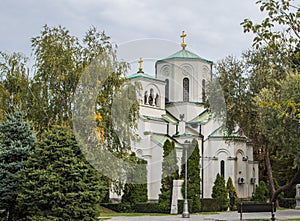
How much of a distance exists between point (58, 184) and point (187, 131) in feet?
80.2

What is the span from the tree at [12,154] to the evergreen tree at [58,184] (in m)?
0.70

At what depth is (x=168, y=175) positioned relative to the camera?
3170 centimetres

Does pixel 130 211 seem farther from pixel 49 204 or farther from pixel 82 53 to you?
pixel 49 204

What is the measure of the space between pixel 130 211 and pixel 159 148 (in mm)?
7945

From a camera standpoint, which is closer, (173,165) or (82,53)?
(82,53)

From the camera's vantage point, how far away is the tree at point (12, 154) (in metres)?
17.2

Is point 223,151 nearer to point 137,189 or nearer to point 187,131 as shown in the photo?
point 187,131

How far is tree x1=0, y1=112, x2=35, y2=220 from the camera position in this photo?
17172 millimetres

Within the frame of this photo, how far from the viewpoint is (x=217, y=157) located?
41.2 m

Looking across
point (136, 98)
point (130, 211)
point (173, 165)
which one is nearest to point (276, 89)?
point (136, 98)

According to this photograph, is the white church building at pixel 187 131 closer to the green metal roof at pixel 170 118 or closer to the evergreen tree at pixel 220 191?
the green metal roof at pixel 170 118

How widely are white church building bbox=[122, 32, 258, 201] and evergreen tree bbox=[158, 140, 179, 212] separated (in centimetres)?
215

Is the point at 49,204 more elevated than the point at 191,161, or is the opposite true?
the point at 191,161

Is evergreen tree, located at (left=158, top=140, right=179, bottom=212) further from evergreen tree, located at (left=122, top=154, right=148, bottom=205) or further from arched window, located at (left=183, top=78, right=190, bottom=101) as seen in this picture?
arched window, located at (left=183, top=78, right=190, bottom=101)
